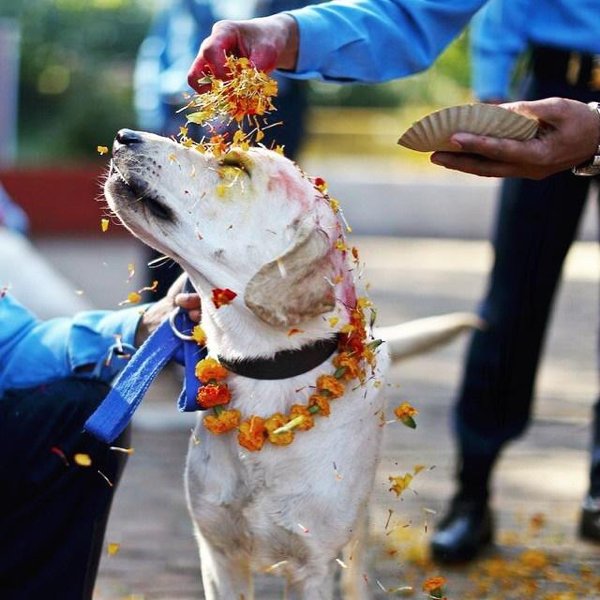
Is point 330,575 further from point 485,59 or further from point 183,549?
point 485,59

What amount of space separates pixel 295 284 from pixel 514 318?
170 cm

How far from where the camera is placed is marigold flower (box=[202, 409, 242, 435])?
117 inches

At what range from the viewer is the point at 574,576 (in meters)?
4.05

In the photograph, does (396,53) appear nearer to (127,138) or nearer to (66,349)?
(127,138)

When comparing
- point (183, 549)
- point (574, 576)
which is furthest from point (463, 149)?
point (183, 549)

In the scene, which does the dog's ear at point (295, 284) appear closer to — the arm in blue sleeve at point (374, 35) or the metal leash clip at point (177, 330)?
the metal leash clip at point (177, 330)

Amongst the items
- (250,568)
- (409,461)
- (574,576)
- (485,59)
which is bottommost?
(409,461)

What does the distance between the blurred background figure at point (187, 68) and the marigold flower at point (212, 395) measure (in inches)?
118

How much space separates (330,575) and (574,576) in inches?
50.3

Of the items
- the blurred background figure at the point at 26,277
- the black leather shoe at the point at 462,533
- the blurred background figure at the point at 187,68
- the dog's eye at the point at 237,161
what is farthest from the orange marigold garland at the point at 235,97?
the blurred background figure at the point at 187,68

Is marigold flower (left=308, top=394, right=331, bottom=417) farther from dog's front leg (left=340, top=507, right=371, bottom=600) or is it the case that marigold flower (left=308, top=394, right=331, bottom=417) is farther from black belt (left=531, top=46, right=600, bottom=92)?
black belt (left=531, top=46, right=600, bottom=92)

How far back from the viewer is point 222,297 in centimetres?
283

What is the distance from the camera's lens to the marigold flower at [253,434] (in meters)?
2.93

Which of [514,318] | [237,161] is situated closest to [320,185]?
[237,161]
